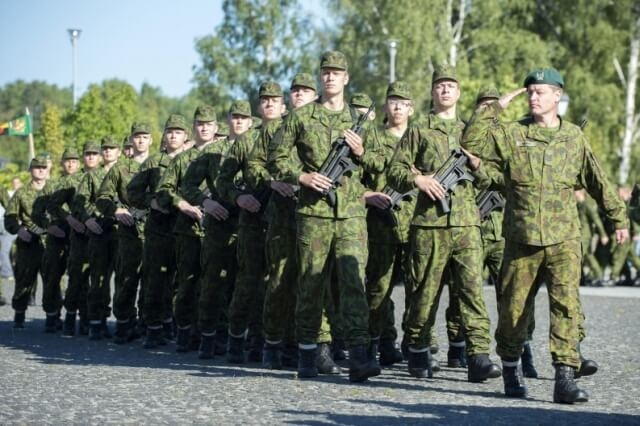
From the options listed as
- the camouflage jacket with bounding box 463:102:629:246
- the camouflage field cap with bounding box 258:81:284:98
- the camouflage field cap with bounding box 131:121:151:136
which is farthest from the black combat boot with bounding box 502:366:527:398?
the camouflage field cap with bounding box 131:121:151:136

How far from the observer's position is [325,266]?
11125 mm

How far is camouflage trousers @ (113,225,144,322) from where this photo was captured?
15391mm

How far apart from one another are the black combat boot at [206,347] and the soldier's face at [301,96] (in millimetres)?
2438

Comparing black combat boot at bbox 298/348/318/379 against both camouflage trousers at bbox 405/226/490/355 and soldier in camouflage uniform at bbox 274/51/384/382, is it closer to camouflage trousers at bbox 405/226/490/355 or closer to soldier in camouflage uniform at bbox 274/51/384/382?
soldier in camouflage uniform at bbox 274/51/384/382

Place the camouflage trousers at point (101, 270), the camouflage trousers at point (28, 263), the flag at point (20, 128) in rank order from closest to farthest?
the camouflage trousers at point (101, 270), the camouflage trousers at point (28, 263), the flag at point (20, 128)

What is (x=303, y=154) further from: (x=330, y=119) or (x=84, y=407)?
(x=84, y=407)

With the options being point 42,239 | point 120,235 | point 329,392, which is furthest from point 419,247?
point 42,239

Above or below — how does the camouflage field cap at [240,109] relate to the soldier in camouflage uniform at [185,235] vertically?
above

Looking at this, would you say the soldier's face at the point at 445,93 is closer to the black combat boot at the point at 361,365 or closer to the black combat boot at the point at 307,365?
the black combat boot at the point at 361,365

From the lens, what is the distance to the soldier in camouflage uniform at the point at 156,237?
14.6 metres

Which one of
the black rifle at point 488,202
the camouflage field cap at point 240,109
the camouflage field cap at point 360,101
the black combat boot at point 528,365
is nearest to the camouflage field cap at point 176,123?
the camouflage field cap at point 240,109

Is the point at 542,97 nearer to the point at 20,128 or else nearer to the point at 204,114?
the point at 204,114

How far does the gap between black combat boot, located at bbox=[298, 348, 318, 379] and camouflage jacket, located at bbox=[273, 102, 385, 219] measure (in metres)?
1.11

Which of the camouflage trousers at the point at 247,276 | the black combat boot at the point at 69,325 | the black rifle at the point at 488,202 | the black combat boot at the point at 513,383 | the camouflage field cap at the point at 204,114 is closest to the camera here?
the black combat boot at the point at 513,383
